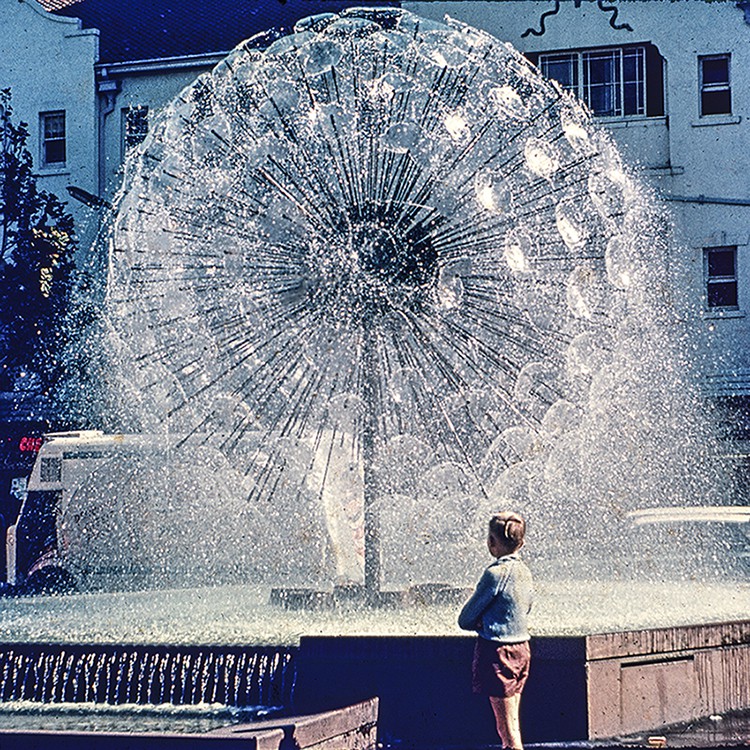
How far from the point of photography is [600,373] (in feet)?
73.5

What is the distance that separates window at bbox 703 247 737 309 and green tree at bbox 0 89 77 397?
11219 millimetres

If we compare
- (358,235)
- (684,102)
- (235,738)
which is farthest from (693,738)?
(684,102)

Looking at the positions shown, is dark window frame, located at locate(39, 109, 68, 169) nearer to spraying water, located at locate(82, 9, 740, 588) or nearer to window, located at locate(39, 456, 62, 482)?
window, located at locate(39, 456, 62, 482)

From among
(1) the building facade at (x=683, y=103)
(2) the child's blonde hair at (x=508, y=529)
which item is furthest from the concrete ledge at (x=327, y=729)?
(1) the building facade at (x=683, y=103)

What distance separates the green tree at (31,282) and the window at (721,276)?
11219mm

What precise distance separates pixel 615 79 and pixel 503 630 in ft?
69.8

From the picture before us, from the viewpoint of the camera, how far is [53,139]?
32.3 metres

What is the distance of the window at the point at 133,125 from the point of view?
1219 inches

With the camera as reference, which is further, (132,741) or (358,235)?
(358,235)

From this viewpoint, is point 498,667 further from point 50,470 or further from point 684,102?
point 684,102

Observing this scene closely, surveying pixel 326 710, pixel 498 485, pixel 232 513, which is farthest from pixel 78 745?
pixel 498 485

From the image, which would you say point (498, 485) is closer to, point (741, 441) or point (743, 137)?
point (741, 441)

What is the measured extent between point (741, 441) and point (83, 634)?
16824 millimetres

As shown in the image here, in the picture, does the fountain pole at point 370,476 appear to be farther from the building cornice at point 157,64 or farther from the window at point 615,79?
the building cornice at point 157,64
